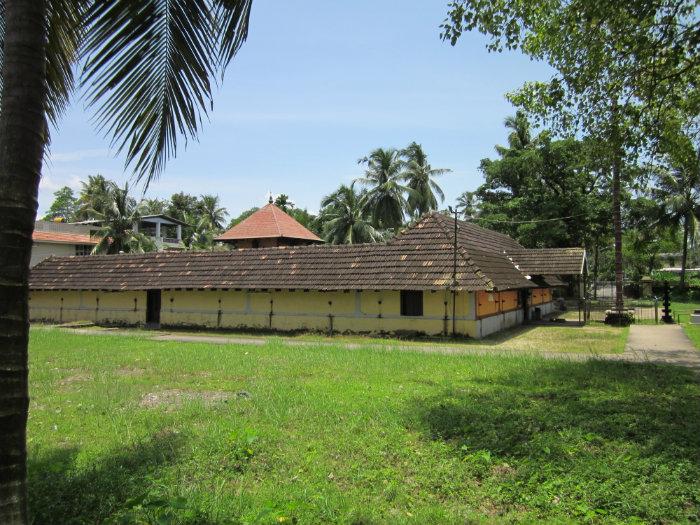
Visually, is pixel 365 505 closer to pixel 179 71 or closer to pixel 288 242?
pixel 179 71

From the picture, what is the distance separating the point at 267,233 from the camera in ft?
112

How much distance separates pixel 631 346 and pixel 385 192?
28.2 meters

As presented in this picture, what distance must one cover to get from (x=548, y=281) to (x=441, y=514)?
92.5 ft

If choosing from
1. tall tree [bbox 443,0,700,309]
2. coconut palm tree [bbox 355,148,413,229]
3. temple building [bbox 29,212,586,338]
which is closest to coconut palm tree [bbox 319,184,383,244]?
coconut palm tree [bbox 355,148,413,229]

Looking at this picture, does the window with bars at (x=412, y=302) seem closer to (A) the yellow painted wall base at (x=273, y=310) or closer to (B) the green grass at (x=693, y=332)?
(A) the yellow painted wall base at (x=273, y=310)

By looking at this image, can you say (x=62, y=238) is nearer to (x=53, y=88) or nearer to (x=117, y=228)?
(x=117, y=228)

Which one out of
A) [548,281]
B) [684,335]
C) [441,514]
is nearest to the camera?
[441,514]

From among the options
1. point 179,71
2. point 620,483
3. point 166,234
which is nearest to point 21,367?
point 179,71

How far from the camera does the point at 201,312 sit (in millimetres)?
24812

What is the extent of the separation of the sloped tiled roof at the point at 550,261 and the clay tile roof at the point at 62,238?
3264 centimetres

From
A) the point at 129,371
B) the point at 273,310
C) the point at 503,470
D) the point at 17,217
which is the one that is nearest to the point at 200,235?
the point at 273,310

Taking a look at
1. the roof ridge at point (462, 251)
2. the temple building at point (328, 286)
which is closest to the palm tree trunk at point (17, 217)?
the temple building at point (328, 286)

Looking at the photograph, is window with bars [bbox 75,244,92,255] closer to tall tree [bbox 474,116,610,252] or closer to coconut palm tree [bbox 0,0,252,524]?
tall tree [bbox 474,116,610,252]

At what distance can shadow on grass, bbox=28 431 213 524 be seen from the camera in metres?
4.38
